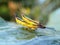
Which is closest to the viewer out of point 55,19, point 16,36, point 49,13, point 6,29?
point 16,36

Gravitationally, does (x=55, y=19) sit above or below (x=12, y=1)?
below

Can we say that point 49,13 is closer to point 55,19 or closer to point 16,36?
point 55,19

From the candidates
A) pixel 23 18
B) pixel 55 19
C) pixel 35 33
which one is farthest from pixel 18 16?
pixel 55 19

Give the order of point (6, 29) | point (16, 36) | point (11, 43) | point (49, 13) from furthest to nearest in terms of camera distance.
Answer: point (49, 13) → point (6, 29) → point (16, 36) → point (11, 43)

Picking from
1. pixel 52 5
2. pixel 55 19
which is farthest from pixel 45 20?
pixel 52 5

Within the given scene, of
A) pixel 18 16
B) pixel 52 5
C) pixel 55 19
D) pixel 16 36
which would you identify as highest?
pixel 52 5

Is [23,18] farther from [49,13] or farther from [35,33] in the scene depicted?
[49,13]

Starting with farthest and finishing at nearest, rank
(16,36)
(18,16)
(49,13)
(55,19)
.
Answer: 1. (49,13)
2. (55,19)
3. (18,16)
4. (16,36)

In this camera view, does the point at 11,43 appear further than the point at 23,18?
No

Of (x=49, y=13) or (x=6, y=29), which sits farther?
(x=49, y=13)
